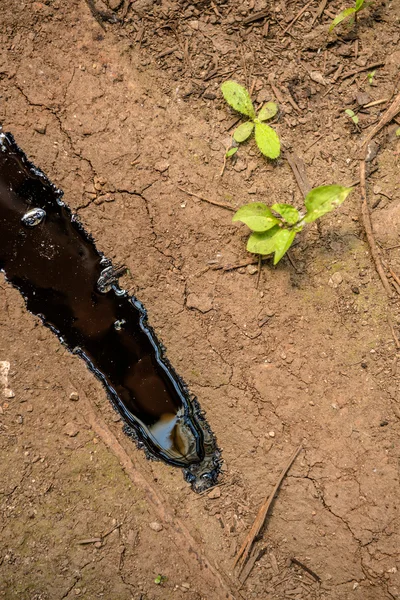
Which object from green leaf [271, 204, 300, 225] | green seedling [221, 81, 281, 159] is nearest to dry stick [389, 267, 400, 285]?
green leaf [271, 204, 300, 225]

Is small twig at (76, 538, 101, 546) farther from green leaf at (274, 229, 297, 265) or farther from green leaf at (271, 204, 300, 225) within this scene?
green leaf at (271, 204, 300, 225)

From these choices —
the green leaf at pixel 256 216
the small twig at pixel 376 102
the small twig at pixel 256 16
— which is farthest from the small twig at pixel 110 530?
the small twig at pixel 256 16

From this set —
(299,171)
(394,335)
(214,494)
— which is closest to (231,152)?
(299,171)

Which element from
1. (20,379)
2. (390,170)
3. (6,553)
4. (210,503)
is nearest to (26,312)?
(20,379)

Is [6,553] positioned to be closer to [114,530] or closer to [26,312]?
[114,530]

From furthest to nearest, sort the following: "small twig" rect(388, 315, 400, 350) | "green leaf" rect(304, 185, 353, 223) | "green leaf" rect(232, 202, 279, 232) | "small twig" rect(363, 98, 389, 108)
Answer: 1. "small twig" rect(363, 98, 389, 108)
2. "small twig" rect(388, 315, 400, 350)
3. "green leaf" rect(232, 202, 279, 232)
4. "green leaf" rect(304, 185, 353, 223)

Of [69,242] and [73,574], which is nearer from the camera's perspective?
[73,574]
